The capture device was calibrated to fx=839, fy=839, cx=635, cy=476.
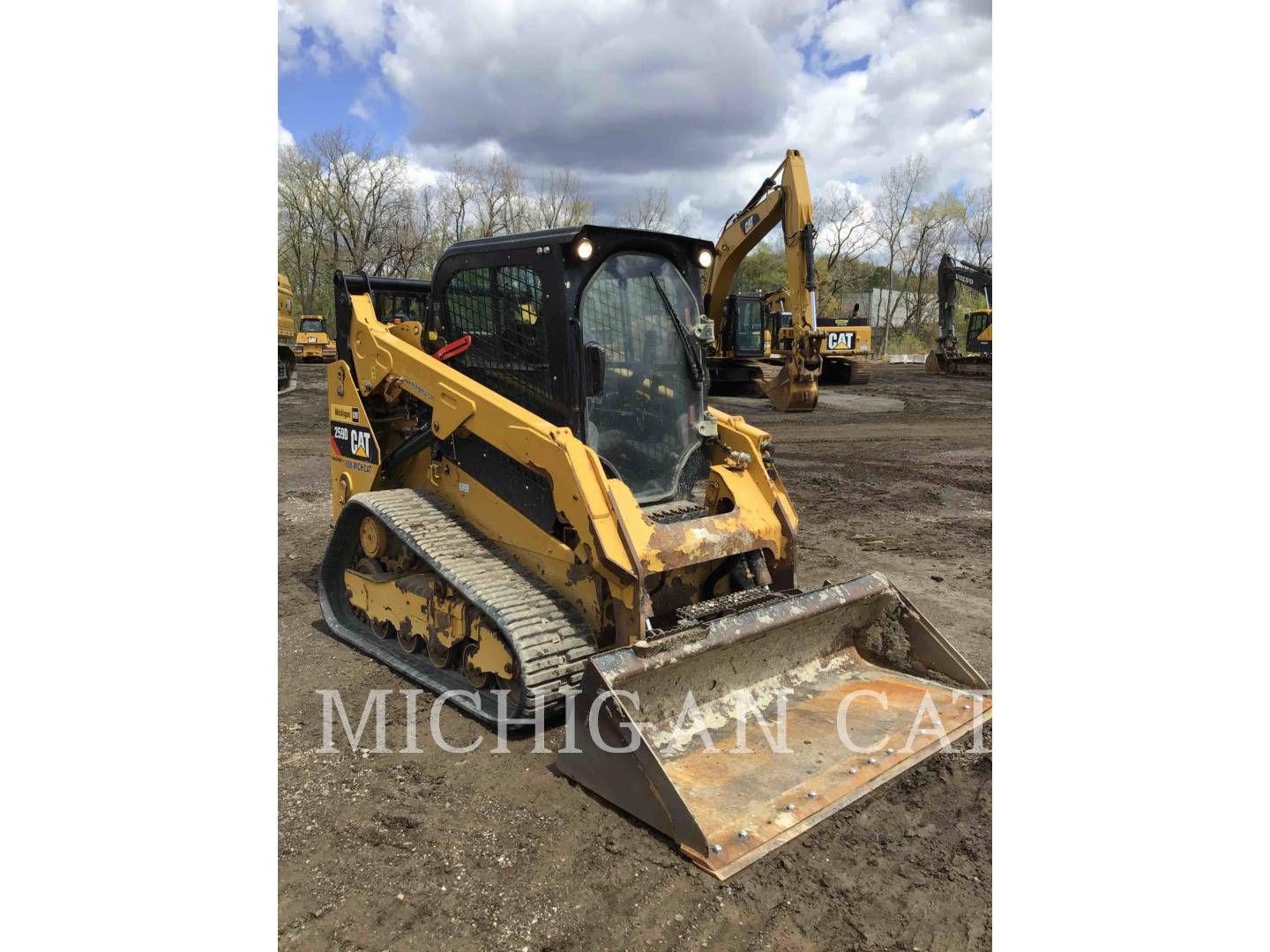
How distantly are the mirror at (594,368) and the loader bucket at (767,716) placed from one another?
135cm

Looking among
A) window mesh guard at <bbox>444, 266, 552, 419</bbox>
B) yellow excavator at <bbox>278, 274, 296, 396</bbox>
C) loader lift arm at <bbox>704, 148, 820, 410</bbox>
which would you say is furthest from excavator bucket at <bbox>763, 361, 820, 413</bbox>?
yellow excavator at <bbox>278, 274, 296, 396</bbox>

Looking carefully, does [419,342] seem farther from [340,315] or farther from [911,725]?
[911,725]

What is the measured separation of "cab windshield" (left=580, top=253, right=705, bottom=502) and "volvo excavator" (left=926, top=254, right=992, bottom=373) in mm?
21954

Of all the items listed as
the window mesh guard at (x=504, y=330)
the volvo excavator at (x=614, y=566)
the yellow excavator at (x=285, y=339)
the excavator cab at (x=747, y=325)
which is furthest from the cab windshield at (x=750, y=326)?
the window mesh guard at (x=504, y=330)

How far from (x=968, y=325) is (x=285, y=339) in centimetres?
2119

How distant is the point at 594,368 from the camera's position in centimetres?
425

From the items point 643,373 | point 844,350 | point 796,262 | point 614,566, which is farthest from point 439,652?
point 844,350

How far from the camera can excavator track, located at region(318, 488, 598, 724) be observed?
3.73 m

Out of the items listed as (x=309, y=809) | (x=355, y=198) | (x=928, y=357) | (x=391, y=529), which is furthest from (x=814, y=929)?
(x=355, y=198)

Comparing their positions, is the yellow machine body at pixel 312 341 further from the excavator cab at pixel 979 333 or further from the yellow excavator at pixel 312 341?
the excavator cab at pixel 979 333

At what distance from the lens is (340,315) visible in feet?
17.6

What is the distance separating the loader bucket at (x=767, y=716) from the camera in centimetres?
315

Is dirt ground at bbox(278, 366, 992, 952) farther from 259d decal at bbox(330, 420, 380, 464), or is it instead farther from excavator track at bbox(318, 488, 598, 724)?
259d decal at bbox(330, 420, 380, 464)

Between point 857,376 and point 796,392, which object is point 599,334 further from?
point 857,376
